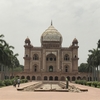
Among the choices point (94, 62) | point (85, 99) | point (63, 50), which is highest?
point (63, 50)

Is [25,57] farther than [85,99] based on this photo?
Yes

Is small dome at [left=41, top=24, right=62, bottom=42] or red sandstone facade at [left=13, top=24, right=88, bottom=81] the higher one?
small dome at [left=41, top=24, right=62, bottom=42]

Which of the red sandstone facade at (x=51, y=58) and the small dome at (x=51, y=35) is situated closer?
the red sandstone facade at (x=51, y=58)

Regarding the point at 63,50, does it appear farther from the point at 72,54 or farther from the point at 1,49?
the point at 1,49

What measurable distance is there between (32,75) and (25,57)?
5.28 meters

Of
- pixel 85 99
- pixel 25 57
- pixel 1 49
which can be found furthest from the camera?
pixel 25 57

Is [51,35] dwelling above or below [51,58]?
above

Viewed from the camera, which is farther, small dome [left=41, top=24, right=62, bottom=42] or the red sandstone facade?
small dome [left=41, top=24, right=62, bottom=42]

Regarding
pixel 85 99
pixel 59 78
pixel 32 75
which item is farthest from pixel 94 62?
pixel 85 99

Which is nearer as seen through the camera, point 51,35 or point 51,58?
point 51,58

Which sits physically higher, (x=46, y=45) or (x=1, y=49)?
(x=46, y=45)

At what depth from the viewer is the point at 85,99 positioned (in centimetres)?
975

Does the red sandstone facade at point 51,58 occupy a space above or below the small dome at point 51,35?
below

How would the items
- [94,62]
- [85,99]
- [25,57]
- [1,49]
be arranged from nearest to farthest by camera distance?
[85,99] → [1,49] → [94,62] → [25,57]
